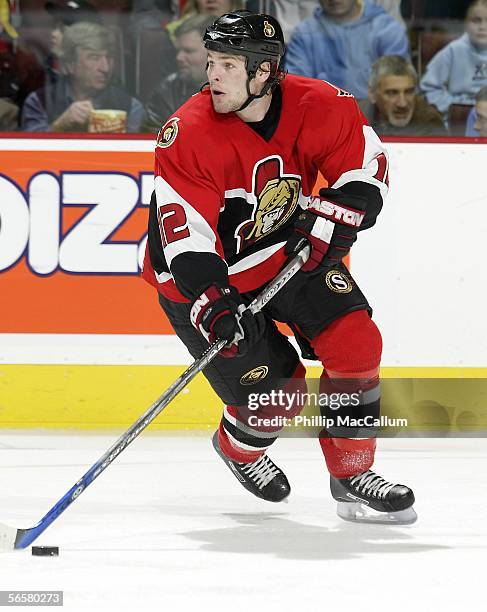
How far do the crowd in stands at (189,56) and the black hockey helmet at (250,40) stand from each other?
4.62 feet

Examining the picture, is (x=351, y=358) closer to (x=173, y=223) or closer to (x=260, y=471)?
(x=260, y=471)

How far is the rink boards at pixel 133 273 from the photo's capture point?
4.14 meters

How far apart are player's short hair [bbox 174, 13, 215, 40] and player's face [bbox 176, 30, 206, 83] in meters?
0.01

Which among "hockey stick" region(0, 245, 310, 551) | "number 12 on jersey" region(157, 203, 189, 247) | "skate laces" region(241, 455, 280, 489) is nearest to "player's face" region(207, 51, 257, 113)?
"number 12 on jersey" region(157, 203, 189, 247)

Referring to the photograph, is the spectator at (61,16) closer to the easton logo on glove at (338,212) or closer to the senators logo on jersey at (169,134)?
the senators logo on jersey at (169,134)

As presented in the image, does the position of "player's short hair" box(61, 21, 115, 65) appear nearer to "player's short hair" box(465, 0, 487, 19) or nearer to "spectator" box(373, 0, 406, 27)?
"spectator" box(373, 0, 406, 27)

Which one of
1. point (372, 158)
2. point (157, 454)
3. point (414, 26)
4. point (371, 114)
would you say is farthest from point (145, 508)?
point (414, 26)

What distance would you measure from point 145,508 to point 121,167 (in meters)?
1.45

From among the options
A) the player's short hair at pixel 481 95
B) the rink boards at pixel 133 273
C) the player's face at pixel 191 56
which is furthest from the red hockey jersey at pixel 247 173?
the player's short hair at pixel 481 95

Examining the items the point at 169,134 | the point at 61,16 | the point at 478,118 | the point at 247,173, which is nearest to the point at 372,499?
the point at 247,173

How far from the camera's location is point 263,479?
10.2 ft

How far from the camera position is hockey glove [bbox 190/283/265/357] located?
266 cm

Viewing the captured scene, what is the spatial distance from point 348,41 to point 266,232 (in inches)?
58.5

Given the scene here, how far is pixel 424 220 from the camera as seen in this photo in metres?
4.15
